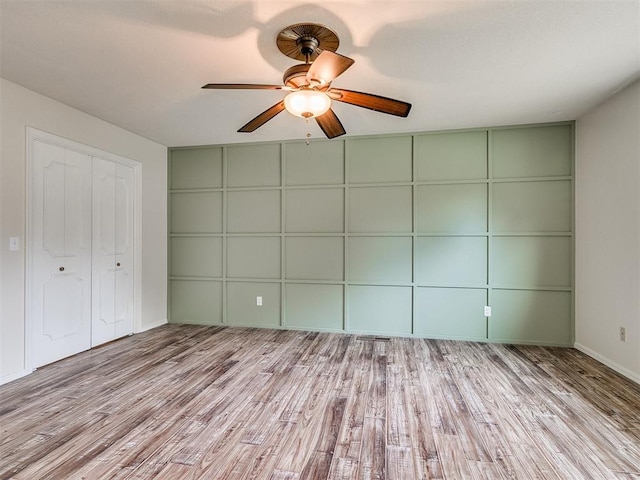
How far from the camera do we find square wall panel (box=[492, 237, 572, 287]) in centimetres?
367

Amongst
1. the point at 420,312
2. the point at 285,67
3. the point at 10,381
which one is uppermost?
the point at 285,67

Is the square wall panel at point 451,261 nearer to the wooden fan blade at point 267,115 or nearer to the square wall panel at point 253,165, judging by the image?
the square wall panel at point 253,165

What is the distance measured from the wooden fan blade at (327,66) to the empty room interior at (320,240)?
0.01m

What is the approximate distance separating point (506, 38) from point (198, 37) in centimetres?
200

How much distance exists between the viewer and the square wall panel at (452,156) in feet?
12.6

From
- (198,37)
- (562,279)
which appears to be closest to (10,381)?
(198,37)

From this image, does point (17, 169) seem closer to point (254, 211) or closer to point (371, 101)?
point (254, 211)

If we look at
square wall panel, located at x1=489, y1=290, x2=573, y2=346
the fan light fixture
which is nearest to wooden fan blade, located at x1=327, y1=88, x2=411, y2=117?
the fan light fixture

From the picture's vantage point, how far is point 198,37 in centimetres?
208

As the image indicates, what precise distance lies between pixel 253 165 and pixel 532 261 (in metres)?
3.69

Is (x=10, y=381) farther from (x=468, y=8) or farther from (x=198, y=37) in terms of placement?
(x=468, y=8)

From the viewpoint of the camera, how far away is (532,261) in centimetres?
373

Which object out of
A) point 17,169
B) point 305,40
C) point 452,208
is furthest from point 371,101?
point 17,169

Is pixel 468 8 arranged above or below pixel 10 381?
above
